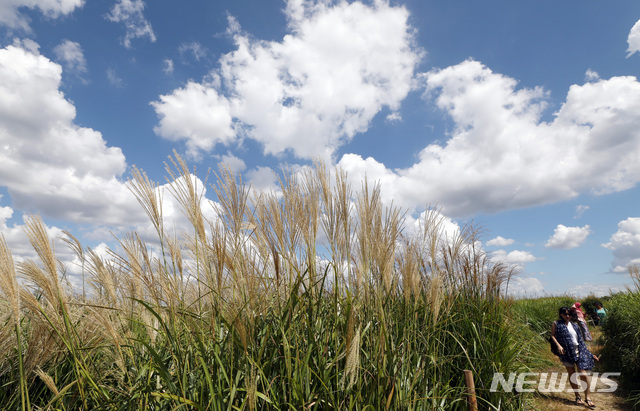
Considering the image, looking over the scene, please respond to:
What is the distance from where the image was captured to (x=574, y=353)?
602cm

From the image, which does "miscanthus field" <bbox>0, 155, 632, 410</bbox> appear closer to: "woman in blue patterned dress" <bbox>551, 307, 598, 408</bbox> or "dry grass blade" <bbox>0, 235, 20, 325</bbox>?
"dry grass blade" <bbox>0, 235, 20, 325</bbox>

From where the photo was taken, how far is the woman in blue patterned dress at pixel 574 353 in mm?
5980

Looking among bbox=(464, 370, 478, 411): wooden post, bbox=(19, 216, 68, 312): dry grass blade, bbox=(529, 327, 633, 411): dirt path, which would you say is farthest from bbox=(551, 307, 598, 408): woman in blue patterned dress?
bbox=(19, 216, 68, 312): dry grass blade

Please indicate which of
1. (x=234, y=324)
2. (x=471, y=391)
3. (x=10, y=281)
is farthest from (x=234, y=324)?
(x=471, y=391)

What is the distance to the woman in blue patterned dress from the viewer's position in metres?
5.98

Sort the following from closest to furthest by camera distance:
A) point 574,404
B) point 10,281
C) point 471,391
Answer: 1. point 10,281
2. point 471,391
3. point 574,404

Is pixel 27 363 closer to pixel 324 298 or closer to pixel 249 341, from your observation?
pixel 249 341

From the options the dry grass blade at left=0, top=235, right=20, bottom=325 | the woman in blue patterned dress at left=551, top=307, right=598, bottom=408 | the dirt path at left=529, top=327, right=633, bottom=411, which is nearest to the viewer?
the dry grass blade at left=0, top=235, right=20, bottom=325

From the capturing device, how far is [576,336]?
20.1ft

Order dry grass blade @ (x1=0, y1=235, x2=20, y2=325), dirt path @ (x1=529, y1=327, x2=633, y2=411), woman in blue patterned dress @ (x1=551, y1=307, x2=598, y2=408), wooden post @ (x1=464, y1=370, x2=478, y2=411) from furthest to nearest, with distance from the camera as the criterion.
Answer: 1. woman in blue patterned dress @ (x1=551, y1=307, x2=598, y2=408)
2. dirt path @ (x1=529, y1=327, x2=633, y2=411)
3. wooden post @ (x1=464, y1=370, x2=478, y2=411)
4. dry grass blade @ (x1=0, y1=235, x2=20, y2=325)

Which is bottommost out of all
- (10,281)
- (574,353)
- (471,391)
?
(574,353)

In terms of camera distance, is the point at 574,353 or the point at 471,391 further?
the point at 574,353

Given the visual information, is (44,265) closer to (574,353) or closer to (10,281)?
(10,281)

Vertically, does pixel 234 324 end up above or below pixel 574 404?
above
